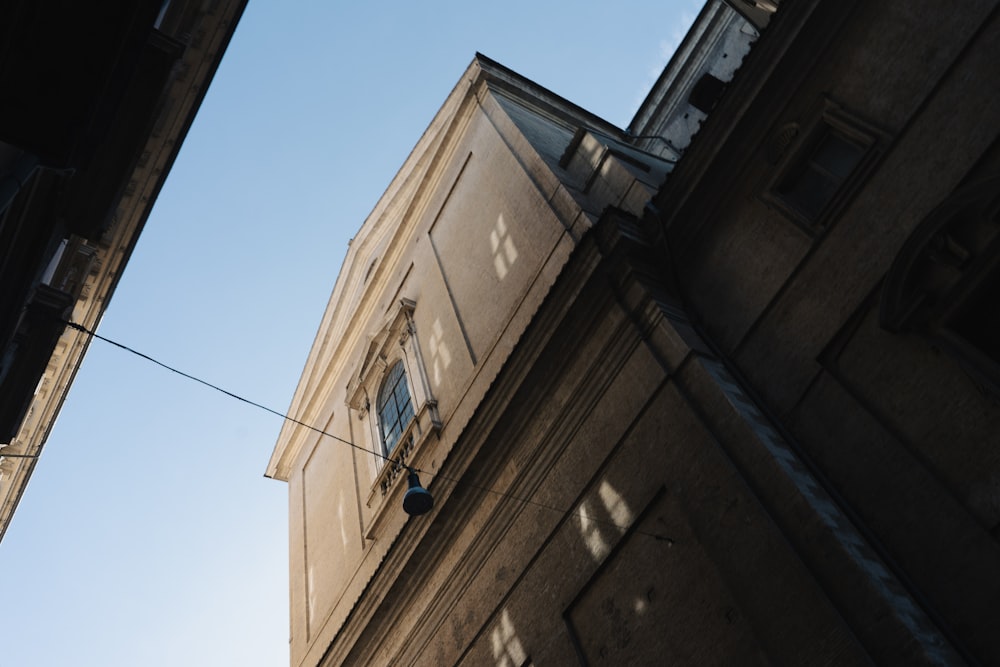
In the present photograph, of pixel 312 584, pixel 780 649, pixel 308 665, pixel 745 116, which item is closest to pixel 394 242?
pixel 312 584

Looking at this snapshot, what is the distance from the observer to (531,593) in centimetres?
760

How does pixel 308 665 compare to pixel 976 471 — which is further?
pixel 308 665

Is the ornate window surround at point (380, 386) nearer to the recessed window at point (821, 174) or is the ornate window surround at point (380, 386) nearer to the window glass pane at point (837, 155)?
the recessed window at point (821, 174)

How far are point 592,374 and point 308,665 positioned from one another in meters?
6.66

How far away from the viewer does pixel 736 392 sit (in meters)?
6.40

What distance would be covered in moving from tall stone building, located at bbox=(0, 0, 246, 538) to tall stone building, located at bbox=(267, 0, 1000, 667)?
13.9 ft

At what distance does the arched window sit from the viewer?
455 inches

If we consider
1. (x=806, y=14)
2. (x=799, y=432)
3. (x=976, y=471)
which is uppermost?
(x=806, y=14)

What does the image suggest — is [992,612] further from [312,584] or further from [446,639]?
[312,584]

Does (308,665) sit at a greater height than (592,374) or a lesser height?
lesser

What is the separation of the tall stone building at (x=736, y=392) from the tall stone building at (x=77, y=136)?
4.25m

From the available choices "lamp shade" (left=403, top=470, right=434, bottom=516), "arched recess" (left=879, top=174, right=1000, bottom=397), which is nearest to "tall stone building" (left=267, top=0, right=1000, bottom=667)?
"arched recess" (left=879, top=174, right=1000, bottom=397)

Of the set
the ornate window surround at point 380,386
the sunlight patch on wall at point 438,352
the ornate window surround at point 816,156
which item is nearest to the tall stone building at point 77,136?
the ornate window surround at point 380,386

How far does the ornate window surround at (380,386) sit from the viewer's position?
1041cm
